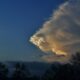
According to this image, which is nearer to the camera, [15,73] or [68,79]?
[68,79]

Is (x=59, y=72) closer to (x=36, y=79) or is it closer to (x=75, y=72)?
(x=75, y=72)

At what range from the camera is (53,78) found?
7219 centimetres

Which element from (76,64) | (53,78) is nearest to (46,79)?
(53,78)

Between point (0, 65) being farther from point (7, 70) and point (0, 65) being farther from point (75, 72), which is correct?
point (75, 72)

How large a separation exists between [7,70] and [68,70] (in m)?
12.9

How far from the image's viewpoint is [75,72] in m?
71.1

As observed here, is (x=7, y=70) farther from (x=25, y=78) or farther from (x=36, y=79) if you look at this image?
(x=36, y=79)

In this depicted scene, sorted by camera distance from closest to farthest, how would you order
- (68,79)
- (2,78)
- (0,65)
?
(68,79)
(2,78)
(0,65)

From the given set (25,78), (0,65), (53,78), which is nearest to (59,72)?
(53,78)

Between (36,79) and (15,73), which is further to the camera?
(36,79)

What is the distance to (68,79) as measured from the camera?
68375 millimetres

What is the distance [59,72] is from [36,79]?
1046 centimetres

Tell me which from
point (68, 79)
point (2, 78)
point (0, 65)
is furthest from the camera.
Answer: point (0, 65)

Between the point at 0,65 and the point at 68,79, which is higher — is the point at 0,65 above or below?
above
